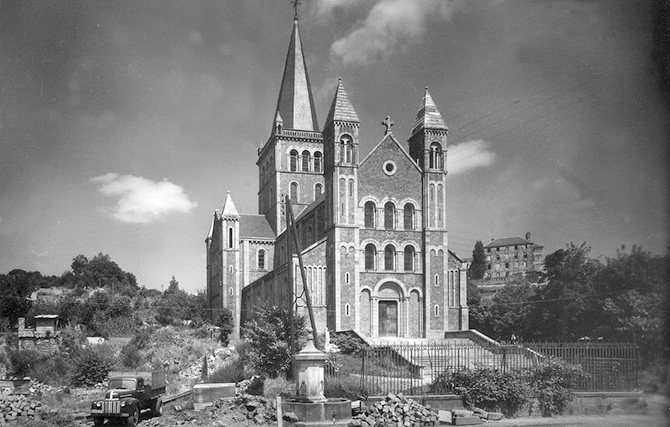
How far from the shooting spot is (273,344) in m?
23.9

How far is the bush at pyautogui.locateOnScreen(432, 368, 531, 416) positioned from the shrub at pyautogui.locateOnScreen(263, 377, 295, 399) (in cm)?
539

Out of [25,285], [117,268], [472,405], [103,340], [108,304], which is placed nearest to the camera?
[472,405]

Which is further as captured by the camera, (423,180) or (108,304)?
(108,304)

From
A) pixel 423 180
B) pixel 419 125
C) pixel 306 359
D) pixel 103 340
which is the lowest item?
pixel 103 340

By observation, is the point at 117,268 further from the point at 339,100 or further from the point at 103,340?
the point at 339,100

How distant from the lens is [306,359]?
666 inches

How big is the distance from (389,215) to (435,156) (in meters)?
4.89

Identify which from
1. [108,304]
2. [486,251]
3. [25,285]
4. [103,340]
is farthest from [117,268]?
[486,251]

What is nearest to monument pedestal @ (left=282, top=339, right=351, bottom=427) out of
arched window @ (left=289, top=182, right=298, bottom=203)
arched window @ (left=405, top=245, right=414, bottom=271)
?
arched window @ (left=405, top=245, right=414, bottom=271)

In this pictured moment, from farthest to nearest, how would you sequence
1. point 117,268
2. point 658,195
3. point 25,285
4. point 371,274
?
point 117,268
point 25,285
point 371,274
point 658,195

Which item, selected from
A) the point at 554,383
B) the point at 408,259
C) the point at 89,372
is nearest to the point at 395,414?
the point at 554,383

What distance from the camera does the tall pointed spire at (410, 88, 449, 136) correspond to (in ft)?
127

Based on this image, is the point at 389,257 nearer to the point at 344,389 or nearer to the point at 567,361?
the point at 567,361

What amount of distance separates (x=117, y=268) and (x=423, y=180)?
6853cm
